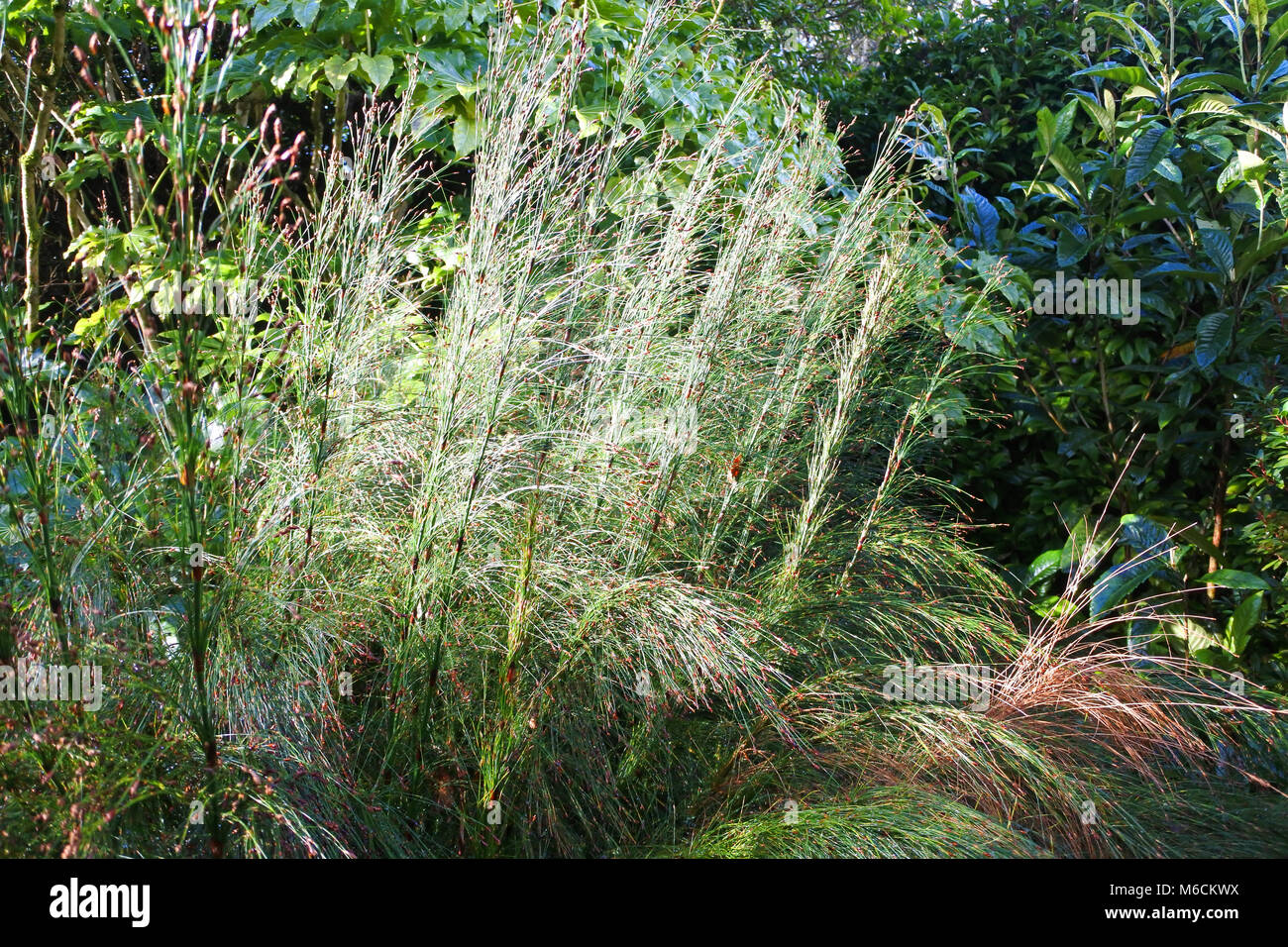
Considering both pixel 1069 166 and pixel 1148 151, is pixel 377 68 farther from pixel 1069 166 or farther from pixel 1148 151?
pixel 1148 151

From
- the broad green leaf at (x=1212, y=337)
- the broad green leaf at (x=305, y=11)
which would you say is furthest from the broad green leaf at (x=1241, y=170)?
the broad green leaf at (x=305, y=11)

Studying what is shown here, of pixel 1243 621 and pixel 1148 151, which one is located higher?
pixel 1148 151

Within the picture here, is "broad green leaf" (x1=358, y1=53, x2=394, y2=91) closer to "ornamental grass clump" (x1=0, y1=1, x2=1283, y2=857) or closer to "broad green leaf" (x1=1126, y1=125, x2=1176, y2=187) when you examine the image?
"ornamental grass clump" (x1=0, y1=1, x2=1283, y2=857)

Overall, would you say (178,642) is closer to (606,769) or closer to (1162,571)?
(606,769)

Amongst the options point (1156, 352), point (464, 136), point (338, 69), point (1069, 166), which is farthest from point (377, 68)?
point (1156, 352)

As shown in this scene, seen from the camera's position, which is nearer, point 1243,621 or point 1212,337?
point 1243,621

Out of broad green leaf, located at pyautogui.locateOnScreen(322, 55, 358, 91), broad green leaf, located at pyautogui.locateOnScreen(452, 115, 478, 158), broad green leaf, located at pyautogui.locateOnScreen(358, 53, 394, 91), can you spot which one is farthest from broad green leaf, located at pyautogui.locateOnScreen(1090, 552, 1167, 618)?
broad green leaf, located at pyautogui.locateOnScreen(322, 55, 358, 91)

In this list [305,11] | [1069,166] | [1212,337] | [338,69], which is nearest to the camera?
[305,11]

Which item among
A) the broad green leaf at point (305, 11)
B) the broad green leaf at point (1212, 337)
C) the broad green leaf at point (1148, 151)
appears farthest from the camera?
the broad green leaf at point (1148, 151)

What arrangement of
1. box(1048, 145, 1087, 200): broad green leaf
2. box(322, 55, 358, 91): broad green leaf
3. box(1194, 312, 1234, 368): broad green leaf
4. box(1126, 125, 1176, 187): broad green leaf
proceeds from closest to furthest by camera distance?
box(322, 55, 358, 91): broad green leaf → box(1194, 312, 1234, 368): broad green leaf → box(1126, 125, 1176, 187): broad green leaf → box(1048, 145, 1087, 200): broad green leaf

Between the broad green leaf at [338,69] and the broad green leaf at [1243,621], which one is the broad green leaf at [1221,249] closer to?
the broad green leaf at [1243,621]

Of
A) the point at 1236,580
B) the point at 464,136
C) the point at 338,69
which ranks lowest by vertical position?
the point at 1236,580

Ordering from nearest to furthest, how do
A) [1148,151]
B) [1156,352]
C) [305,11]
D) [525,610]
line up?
[525,610] < [305,11] < [1148,151] < [1156,352]
